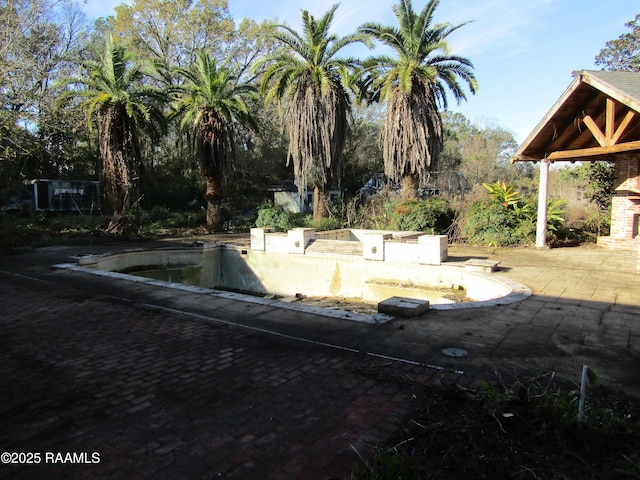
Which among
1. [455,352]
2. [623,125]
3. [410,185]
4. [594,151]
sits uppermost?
[623,125]

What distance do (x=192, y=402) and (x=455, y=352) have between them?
9.16 ft

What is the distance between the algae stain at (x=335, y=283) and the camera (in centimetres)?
1260

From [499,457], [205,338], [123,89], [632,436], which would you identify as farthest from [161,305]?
[123,89]

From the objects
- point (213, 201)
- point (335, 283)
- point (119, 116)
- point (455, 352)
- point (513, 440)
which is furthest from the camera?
point (213, 201)

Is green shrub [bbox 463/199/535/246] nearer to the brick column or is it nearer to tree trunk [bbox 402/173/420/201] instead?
the brick column

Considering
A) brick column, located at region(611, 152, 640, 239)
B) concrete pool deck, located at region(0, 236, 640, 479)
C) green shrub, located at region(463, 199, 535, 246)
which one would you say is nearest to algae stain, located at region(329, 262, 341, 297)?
concrete pool deck, located at region(0, 236, 640, 479)

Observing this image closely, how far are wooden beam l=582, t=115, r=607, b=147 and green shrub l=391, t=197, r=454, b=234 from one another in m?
5.72

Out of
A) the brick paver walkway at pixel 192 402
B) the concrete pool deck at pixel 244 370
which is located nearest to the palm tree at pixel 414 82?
the concrete pool deck at pixel 244 370

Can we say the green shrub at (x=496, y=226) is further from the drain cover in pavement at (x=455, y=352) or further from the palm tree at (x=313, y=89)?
the drain cover in pavement at (x=455, y=352)

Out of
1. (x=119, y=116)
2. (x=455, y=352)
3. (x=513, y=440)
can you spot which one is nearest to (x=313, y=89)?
(x=119, y=116)

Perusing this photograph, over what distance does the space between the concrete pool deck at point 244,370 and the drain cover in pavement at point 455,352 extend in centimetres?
9

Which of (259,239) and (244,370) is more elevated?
(259,239)

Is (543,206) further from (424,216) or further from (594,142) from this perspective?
(424,216)

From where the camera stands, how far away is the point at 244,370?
4.38 metres
